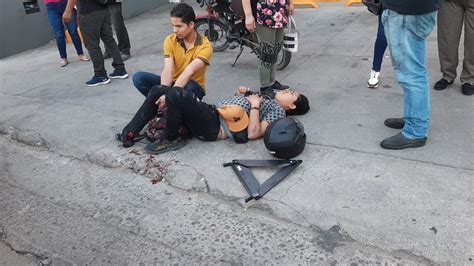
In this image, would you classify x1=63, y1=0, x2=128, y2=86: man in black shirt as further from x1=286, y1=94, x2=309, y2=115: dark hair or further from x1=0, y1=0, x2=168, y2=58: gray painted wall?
x1=286, y1=94, x2=309, y2=115: dark hair

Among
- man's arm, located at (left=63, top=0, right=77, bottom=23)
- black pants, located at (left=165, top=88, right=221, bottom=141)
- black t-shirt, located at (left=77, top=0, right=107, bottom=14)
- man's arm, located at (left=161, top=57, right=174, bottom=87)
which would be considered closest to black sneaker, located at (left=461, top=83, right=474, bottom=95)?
black pants, located at (left=165, top=88, right=221, bottom=141)

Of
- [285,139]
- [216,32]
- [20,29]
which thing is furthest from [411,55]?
[20,29]

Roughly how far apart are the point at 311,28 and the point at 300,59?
6.08ft

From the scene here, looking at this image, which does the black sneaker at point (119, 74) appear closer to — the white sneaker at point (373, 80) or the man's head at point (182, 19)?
the man's head at point (182, 19)

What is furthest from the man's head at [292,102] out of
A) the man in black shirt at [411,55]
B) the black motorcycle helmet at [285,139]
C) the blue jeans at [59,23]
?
the blue jeans at [59,23]

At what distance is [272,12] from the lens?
402 centimetres

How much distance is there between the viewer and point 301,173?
10.1 ft

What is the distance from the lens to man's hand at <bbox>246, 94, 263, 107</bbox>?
3.61 metres

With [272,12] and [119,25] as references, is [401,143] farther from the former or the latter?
[119,25]

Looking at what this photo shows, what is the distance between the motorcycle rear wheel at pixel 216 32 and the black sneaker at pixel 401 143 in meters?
3.15

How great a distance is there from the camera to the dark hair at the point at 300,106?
3.89 metres

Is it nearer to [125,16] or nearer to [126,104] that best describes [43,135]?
[126,104]

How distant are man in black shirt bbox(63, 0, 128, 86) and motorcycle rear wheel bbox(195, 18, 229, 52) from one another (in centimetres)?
123

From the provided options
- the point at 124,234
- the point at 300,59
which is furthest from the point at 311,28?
the point at 124,234
